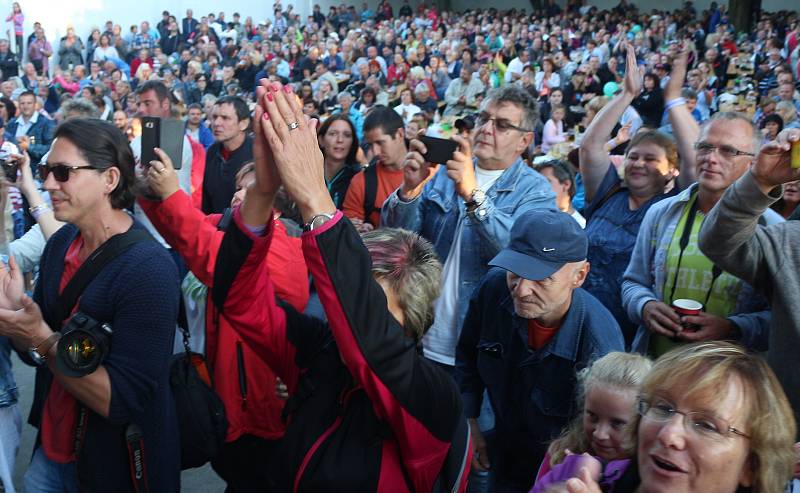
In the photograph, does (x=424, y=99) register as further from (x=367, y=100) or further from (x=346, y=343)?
(x=346, y=343)

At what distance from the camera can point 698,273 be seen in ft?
9.38

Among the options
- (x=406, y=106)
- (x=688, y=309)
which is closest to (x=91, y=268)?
(x=688, y=309)

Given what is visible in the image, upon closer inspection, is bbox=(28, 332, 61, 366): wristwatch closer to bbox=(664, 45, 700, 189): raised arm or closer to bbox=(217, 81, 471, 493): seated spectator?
bbox=(217, 81, 471, 493): seated spectator

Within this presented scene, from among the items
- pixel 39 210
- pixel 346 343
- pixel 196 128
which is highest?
pixel 346 343

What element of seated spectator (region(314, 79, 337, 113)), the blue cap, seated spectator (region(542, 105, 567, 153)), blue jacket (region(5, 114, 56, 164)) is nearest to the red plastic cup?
the blue cap

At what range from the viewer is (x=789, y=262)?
7.86ft

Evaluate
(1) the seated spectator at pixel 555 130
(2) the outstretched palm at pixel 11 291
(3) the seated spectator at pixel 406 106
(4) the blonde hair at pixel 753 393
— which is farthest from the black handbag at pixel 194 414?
(3) the seated spectator at pixel 406 106

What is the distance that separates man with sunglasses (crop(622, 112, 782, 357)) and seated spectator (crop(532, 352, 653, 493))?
2.33 feet

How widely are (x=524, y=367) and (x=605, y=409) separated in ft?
1.31

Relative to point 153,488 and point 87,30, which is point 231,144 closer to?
point 153,488

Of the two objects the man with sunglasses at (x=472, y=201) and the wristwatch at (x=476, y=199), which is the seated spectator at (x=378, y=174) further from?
the wristwatch at (x=476, y=199)

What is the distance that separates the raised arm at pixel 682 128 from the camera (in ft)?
11.9

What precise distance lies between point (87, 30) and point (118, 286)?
2429 cm

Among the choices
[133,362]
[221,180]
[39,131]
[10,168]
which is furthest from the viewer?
[39,131]
